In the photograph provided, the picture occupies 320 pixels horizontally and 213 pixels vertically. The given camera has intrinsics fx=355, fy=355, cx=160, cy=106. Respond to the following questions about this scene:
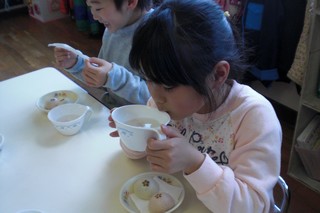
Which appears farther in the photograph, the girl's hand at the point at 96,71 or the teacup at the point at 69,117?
the girl's hand at the point at 96,71

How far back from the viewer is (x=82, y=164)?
2.71 ft

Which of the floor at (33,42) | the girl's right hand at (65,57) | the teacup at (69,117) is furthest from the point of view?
the floor at (33,42)

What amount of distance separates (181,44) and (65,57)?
60 centimetres

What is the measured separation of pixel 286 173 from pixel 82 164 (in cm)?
123

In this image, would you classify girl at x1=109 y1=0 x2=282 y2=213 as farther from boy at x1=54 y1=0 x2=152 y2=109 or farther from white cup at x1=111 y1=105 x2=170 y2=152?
boy at x1=54 y1=0 x2=152 y2=109

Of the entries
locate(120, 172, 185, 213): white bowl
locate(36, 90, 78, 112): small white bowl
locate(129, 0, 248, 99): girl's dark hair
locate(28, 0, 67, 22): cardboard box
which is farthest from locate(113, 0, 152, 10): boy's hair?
locate(28, 0, 67, 22): cardboard box

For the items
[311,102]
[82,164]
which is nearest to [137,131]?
[82,164]

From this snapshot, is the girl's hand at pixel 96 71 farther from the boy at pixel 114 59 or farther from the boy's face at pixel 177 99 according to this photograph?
the boy's face at pixel 177 99

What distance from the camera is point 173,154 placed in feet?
2.15

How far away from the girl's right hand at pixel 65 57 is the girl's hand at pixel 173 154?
1.96 ft

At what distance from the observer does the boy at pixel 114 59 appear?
1031mm

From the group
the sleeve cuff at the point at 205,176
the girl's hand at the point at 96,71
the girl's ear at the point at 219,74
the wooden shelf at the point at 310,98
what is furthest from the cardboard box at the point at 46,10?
the sleeve cuff at the point at 205,176

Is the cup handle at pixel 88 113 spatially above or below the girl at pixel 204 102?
below

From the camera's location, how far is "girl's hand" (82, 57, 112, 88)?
1009 millimetres
